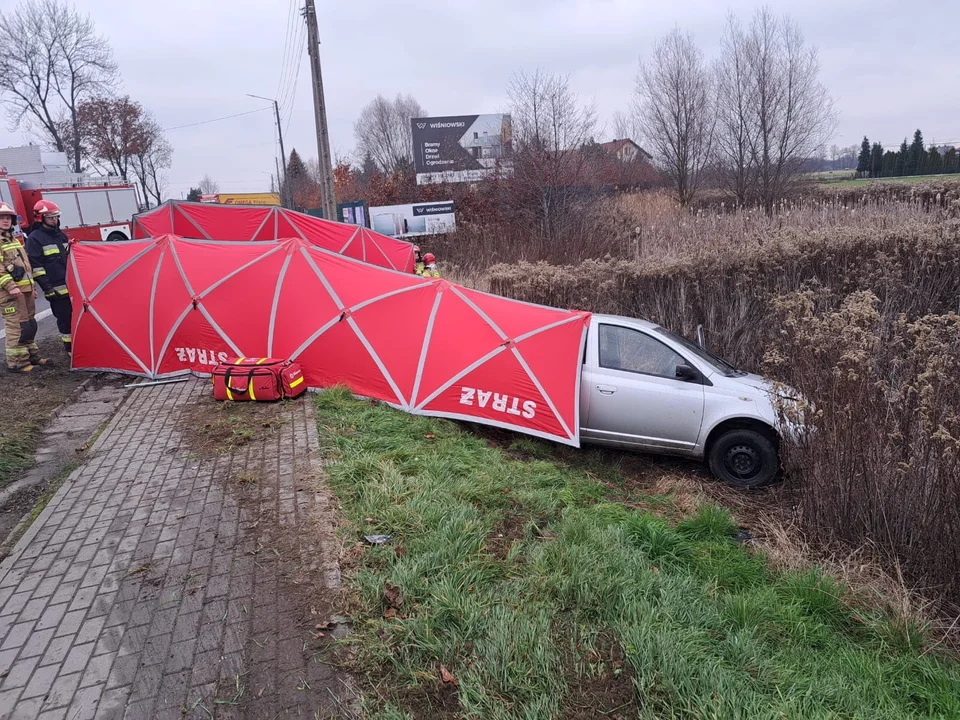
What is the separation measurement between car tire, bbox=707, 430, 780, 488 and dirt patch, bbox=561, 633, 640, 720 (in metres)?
3.83

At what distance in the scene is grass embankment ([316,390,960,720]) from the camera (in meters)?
2.76

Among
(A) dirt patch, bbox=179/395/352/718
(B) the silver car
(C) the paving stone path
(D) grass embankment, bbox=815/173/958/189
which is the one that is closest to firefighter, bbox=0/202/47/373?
(A) dirt patch, bbox=179/395/352/718

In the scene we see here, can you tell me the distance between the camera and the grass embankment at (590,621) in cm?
276

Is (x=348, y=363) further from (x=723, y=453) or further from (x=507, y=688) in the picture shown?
(x=507, y=688)

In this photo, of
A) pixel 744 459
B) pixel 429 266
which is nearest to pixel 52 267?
pixel 429 266

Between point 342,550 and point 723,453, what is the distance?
4.22 m

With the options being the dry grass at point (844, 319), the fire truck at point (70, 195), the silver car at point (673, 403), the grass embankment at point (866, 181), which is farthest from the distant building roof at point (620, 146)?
the silver car at point (673, 403)

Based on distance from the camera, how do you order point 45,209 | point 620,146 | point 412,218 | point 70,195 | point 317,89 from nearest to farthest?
point 45,209 < point 317,89 < point 70,195 < point 412,218 < point 620,146

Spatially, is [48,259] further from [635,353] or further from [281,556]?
[635,353]

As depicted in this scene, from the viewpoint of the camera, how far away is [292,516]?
14.4 feet

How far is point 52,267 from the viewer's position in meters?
8.98

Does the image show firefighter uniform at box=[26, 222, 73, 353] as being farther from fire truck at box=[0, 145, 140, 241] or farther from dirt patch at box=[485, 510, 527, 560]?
fire truck at box=[0, 145, 140, 241]

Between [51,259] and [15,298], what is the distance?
76 cm

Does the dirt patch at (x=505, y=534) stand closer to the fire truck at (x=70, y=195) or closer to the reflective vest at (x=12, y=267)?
the reflective vest at (x=12, y=267)
